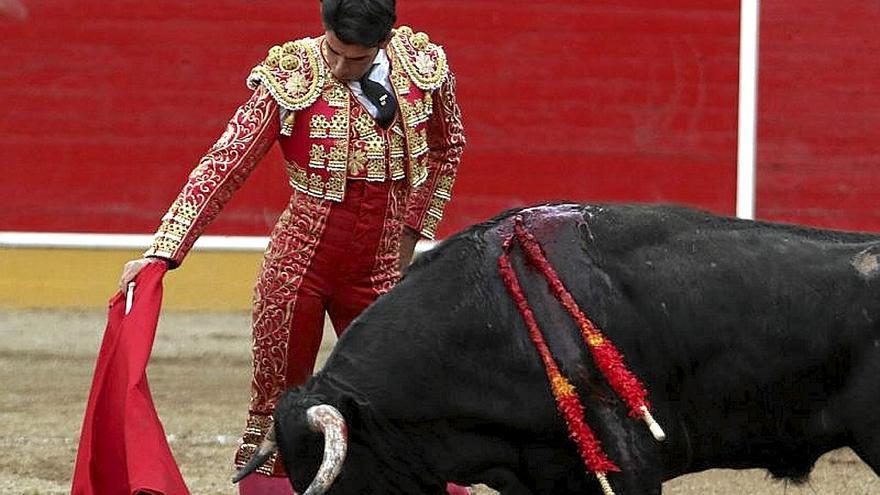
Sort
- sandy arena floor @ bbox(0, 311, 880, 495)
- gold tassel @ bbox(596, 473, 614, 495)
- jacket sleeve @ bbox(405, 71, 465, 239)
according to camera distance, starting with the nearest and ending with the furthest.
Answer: gold tassel @ bbox(596, 473, 614, 495) < jacket sleeve @ bbox(405, 71, 465, 239) < sandy arena floor @ bbox(0, 311, 880, 495)

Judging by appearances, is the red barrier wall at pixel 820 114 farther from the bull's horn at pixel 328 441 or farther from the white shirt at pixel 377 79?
the bull's horn at pixel 328 441

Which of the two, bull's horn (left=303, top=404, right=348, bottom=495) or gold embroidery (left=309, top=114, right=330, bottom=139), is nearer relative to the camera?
bull's horn (left=303, top=404, right=348, bottom=495)

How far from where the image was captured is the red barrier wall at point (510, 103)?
7852 millimetres

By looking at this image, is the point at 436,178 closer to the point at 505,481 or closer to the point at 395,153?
the point at 395,153

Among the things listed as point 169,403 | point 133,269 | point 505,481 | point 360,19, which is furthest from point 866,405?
point 169,403

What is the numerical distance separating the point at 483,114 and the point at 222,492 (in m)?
3.47

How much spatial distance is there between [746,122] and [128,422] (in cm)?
502

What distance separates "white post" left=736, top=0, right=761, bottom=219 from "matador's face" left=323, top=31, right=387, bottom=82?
14.7ft

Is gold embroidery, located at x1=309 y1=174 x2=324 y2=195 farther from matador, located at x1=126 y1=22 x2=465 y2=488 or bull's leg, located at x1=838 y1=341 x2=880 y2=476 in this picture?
bull's leg, located at x1=838 y1=341 x2=880 y2=476

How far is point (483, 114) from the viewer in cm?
788

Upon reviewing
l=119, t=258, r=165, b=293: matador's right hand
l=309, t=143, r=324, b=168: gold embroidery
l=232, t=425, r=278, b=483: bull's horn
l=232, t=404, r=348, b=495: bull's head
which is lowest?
l=232, t=425, r=278, b=483: bull's horn

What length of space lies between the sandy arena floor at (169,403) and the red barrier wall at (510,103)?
548 millimetres

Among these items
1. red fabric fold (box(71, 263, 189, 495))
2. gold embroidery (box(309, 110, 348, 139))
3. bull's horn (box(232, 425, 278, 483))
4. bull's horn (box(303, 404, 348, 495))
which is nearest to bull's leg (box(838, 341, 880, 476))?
bull's horn (box(303, 404, 348, 495))

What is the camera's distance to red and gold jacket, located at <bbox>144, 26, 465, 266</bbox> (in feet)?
11.6
